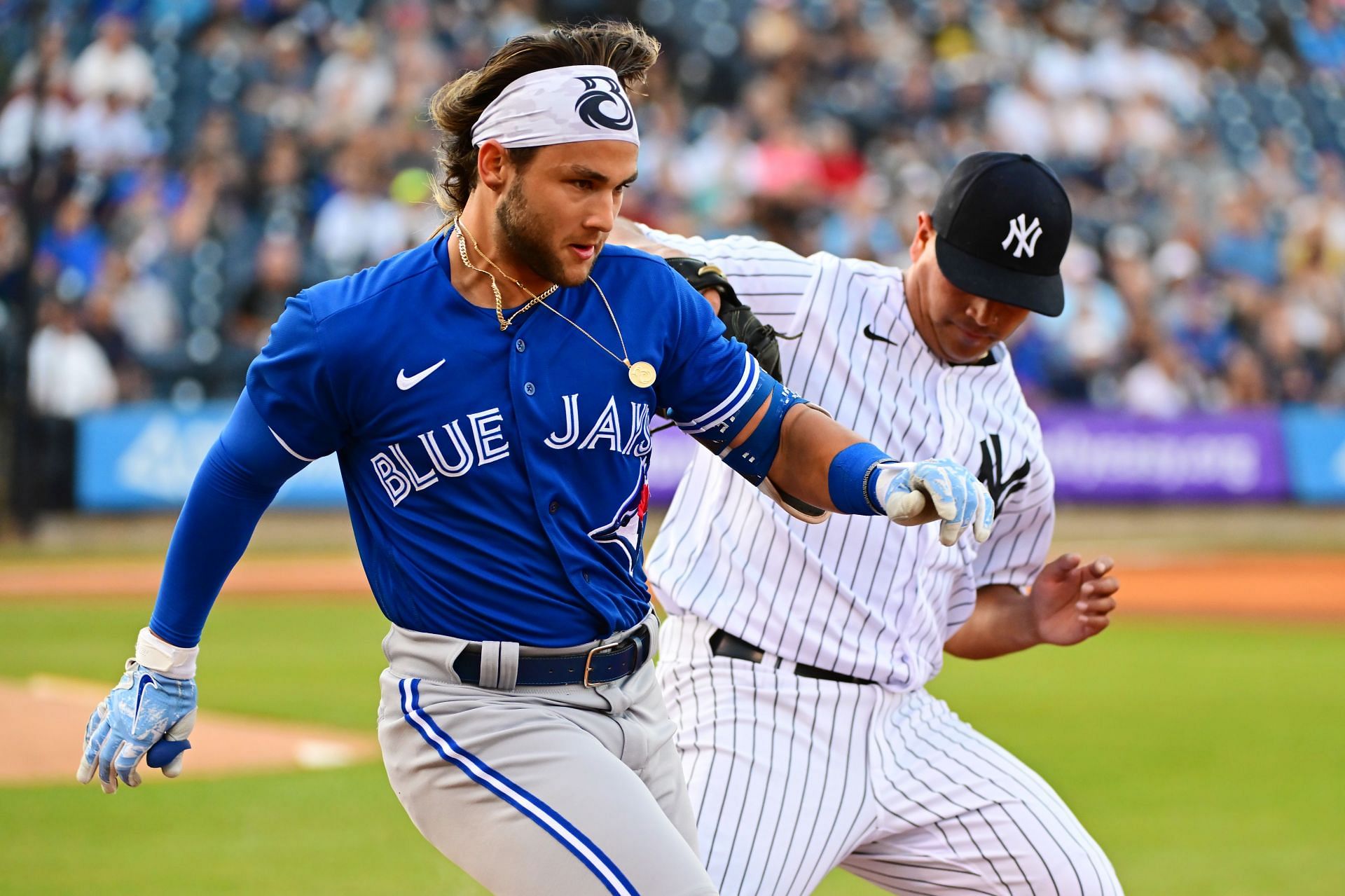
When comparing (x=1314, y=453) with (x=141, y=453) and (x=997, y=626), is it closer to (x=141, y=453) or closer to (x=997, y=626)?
(x=141, y=453)

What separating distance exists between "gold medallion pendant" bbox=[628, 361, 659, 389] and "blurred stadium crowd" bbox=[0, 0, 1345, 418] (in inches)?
526

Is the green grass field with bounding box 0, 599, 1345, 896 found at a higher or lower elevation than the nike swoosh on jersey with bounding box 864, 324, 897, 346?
lower

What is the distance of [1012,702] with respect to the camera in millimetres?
10078

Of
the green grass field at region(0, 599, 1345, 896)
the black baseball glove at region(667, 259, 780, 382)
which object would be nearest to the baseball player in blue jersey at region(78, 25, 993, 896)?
the black baseball glove at region(667, 259, 780, 382)

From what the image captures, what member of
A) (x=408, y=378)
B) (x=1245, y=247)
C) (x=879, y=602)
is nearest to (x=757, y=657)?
(x=879, y=602)

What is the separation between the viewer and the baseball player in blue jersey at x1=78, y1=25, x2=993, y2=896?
9.88 ft

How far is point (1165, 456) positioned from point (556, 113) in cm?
1617

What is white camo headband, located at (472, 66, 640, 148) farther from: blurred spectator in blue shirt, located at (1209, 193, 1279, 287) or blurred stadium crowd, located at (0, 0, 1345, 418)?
blurred spectator in blue shirt, located at (1209, 193, 1279, 287)

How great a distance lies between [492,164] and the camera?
10.6ft

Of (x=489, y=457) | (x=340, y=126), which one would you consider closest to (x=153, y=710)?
(x=489, y=457)

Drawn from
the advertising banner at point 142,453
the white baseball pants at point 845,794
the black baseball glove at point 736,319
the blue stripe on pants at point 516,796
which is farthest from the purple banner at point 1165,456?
the blue stripe on pants at point 516,796

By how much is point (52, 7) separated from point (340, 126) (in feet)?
10.9

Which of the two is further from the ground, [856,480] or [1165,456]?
[1165,456]

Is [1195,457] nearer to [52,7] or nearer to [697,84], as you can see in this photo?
[697,84]
